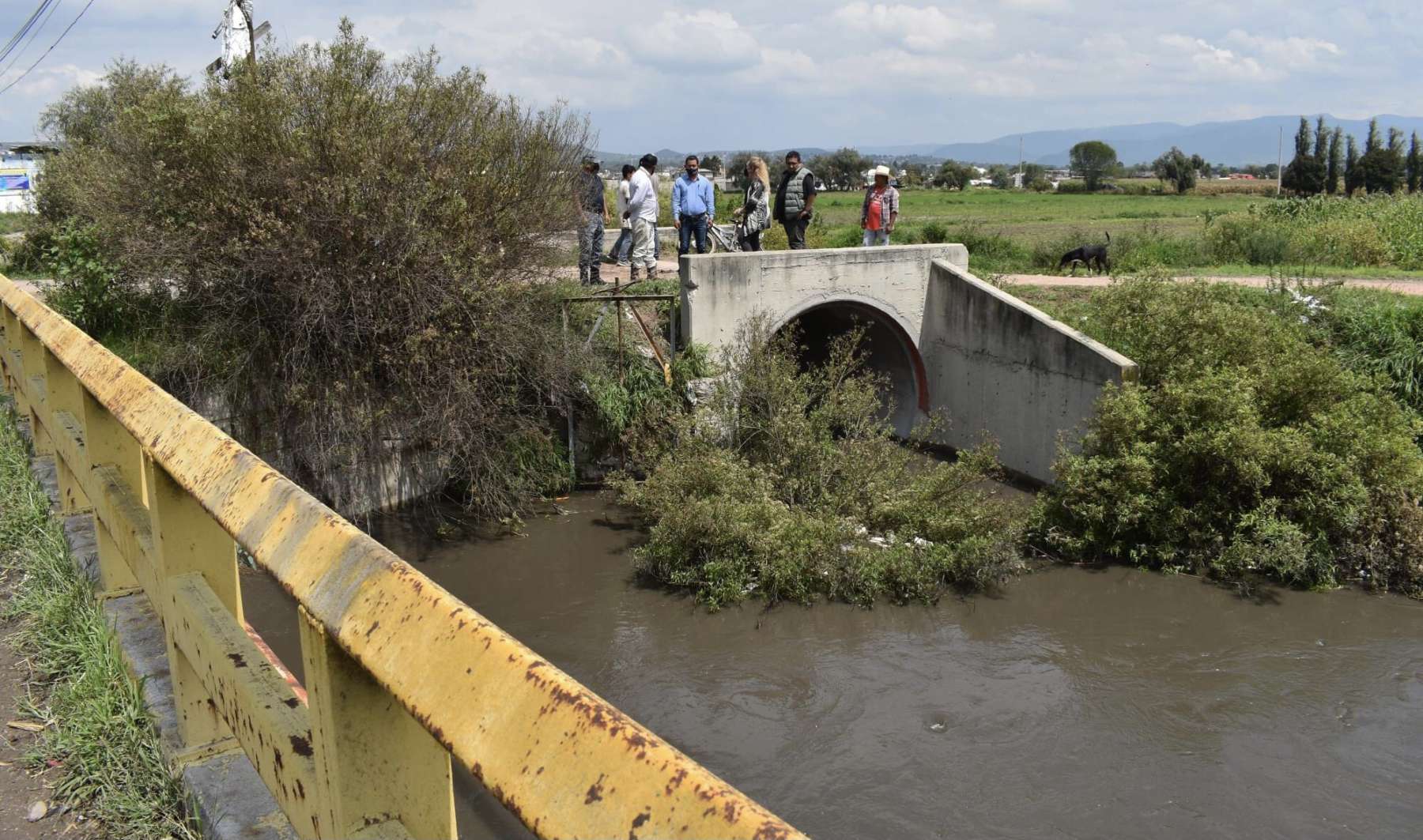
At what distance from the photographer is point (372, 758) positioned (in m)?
1.70

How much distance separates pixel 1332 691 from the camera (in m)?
9.62

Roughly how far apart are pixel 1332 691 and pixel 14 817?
1013 cm

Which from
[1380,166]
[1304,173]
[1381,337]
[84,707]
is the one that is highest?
[1380,166]

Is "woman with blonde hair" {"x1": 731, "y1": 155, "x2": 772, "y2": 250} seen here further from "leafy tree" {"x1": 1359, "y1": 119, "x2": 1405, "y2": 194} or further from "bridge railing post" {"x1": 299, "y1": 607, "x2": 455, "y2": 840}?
"leafy tree" {"x1": 1359, "y1": 119, "x2": 1405, "y2": 194}

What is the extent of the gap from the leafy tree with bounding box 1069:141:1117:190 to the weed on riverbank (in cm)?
8252

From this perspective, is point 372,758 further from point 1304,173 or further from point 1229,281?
point 1304,173

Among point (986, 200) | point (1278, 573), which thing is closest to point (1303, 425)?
point (1278, 573)

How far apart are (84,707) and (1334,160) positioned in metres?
75.2

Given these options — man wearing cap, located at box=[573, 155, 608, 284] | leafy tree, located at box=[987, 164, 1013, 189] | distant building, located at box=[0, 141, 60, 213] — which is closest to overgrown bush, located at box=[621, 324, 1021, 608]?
man wearing cap, located at box=[573, 155, 608, 284]

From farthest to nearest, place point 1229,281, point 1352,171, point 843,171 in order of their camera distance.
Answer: point 843,171 → point 1352,171 → point 1229,281

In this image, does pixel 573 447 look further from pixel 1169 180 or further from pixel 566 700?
pixel 1169 180

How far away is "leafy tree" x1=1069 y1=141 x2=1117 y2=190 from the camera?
8181cm

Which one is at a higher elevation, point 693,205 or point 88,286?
point 693,205

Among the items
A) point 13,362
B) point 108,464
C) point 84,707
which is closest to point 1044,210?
point 13,362
